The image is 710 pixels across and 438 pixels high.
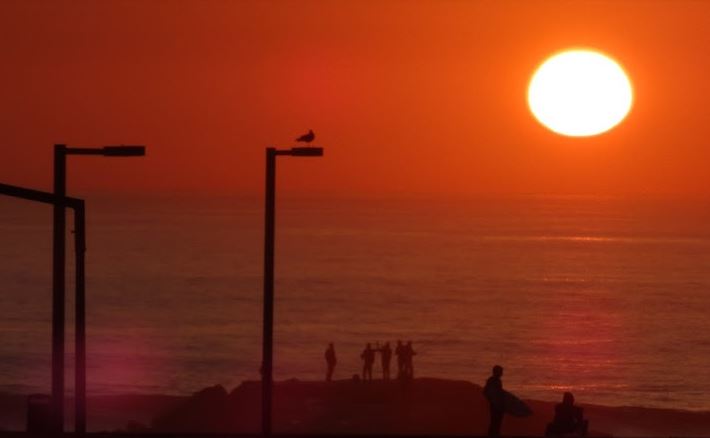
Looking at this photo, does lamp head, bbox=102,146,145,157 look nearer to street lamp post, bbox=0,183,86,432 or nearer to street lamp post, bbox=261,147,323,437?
street lamp post, bbox=0,183,86,432

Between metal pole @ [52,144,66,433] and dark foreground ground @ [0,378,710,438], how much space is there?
14611 mm

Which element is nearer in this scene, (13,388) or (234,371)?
(13,388)

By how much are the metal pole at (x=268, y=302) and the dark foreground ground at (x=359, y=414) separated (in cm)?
1131

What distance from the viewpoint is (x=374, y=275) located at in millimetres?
172375

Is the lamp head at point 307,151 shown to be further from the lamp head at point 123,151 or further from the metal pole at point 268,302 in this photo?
the lamp head at point 123,151

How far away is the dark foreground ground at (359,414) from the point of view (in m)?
38.7

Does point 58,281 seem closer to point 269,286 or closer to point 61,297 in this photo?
point 61,297

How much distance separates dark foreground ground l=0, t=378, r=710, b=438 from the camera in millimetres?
38656

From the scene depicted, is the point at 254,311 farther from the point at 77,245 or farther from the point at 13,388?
the point at 77,245

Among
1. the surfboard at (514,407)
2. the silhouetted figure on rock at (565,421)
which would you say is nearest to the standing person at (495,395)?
the surfboard at (514,407)

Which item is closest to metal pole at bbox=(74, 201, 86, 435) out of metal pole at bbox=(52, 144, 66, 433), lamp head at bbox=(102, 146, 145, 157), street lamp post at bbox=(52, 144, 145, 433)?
street lamp post at bbox=(52, 144, 145, 433)

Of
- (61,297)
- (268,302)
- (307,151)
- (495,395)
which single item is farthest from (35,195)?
(495,395)

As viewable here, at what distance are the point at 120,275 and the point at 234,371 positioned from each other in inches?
3451

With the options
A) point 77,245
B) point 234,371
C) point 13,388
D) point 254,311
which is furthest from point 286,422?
point 254,311
